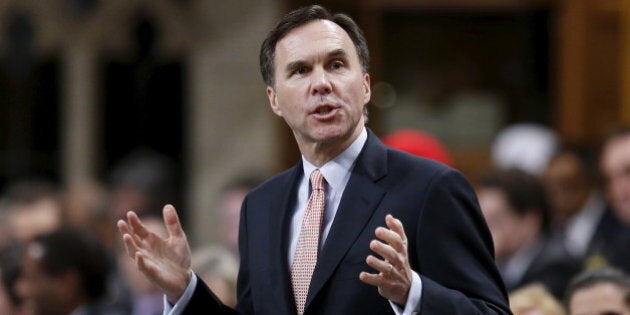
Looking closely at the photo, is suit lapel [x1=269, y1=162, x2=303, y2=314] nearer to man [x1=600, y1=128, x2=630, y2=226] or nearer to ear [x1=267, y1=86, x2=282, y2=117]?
ear [x1=267, y1=86, x2=282, y2=117]

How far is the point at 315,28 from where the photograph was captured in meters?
3.96

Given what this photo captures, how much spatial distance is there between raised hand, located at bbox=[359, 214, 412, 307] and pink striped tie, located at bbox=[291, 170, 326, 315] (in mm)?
386

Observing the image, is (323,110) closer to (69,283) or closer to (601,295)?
(601,295)

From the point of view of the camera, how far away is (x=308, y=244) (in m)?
3.95

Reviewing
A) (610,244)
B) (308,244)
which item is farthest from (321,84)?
(610,244)

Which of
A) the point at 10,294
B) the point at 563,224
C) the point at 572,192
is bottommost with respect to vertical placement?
the point at 563,224

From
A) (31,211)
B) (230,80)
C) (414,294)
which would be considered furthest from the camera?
(230,80)

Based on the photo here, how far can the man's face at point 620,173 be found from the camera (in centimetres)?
695

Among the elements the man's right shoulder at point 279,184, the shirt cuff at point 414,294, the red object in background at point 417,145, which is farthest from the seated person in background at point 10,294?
the shirt cuff at point 414,294

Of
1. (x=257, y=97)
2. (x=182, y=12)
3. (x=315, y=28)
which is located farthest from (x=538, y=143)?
(x=315, y=28)

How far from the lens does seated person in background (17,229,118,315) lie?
6.20 metres

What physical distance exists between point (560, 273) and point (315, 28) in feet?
9.09

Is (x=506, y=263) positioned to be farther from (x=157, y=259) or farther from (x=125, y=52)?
(x=125, y=52)

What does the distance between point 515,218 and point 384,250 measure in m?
3.66
